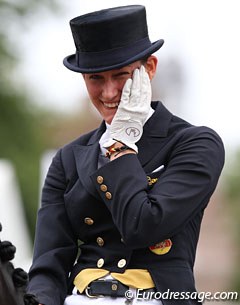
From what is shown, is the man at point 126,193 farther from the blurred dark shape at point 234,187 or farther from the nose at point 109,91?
the blurred dark shape at point 234,187

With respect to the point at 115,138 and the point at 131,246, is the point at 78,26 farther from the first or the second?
the point at 131,246

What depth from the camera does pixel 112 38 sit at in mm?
4469

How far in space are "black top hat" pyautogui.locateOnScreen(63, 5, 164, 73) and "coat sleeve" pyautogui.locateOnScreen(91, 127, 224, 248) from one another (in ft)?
1.19

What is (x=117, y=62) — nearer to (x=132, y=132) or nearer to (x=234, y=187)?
(x=132, y=132)

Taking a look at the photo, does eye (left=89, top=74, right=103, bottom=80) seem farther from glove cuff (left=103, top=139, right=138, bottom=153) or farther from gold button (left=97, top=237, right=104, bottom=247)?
gold button (left=97, top=237, right=104, bottom=247)

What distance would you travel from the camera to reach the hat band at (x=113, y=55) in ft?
14.6

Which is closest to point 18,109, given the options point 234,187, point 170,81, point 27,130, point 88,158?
point 27,130

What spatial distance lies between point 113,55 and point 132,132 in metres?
0.30

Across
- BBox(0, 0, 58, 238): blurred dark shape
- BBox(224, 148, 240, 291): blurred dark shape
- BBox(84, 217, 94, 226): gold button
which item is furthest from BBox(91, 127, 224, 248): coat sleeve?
BBox(224, 148, 240, 291): blurred dark shape

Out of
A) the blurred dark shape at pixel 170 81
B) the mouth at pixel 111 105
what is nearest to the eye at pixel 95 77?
the mouth at pixel 111 105

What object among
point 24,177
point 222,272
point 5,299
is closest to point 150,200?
point 5,299

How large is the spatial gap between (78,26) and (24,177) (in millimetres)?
15342

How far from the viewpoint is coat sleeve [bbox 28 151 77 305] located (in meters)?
4.53

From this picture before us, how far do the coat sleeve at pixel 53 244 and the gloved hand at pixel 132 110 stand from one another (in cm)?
40
